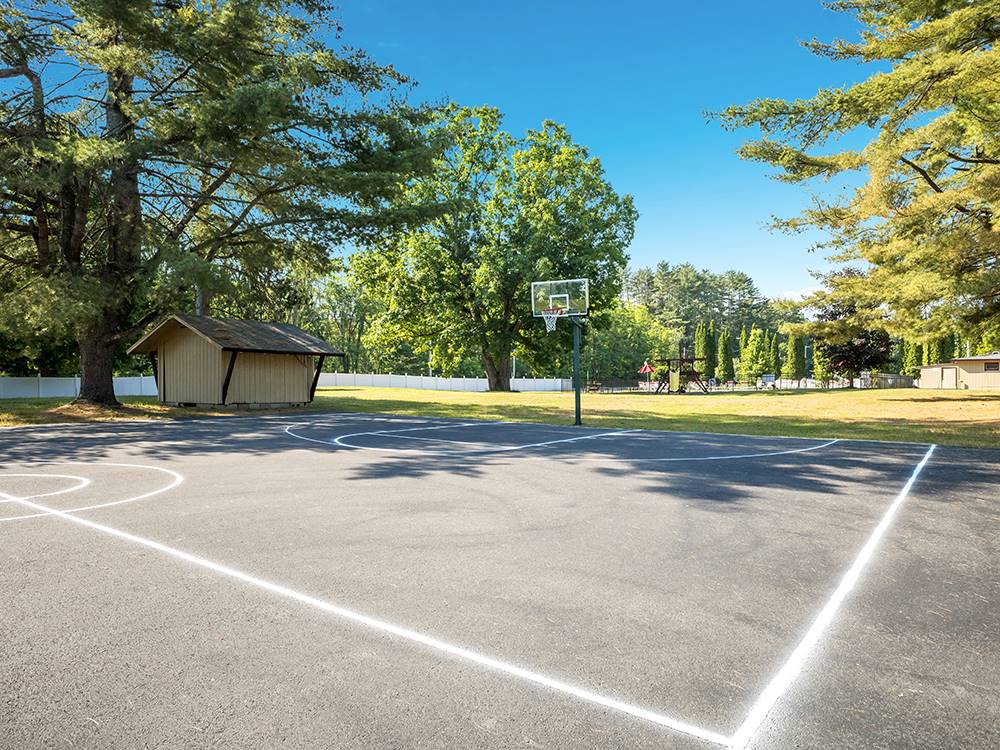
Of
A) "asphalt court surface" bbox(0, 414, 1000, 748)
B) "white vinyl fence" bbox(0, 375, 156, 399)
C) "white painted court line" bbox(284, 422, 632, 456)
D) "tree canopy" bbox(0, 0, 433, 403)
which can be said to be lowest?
"white painted court line" bbox(284, 422, 632, 456)

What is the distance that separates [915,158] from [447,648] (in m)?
23.7

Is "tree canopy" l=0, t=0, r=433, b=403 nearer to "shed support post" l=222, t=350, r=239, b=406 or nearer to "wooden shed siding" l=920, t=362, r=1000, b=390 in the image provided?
"shed support post" l=222, t=350, r=239, b=406

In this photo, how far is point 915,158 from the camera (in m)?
19.6

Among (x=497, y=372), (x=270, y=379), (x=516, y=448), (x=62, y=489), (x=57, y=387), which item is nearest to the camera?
(x=62, y=489)

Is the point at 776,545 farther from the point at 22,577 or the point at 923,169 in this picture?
the point at 923,169

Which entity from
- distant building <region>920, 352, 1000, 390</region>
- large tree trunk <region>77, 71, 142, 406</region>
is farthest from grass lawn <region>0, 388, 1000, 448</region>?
distant building <region>920, 352, 1000, 390</region>

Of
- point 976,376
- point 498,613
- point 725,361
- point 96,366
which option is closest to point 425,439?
point 498,613

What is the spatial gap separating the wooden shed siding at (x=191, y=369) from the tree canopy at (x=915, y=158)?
2001 centimetres

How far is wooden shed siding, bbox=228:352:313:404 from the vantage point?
2302cm

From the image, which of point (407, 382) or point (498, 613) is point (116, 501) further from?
point (407, 382)

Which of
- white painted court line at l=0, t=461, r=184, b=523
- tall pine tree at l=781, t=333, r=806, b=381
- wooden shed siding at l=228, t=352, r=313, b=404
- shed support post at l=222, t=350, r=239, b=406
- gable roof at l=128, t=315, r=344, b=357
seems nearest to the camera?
white painted court line at l=0, t=461, r=184, b=523

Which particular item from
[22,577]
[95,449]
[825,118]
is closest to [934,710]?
[22,577]

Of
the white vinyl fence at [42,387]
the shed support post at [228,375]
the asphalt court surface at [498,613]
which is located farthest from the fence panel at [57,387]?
the asphalt court surface at [498,613]

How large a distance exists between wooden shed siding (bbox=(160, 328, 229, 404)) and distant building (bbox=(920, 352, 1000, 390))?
47.8m
